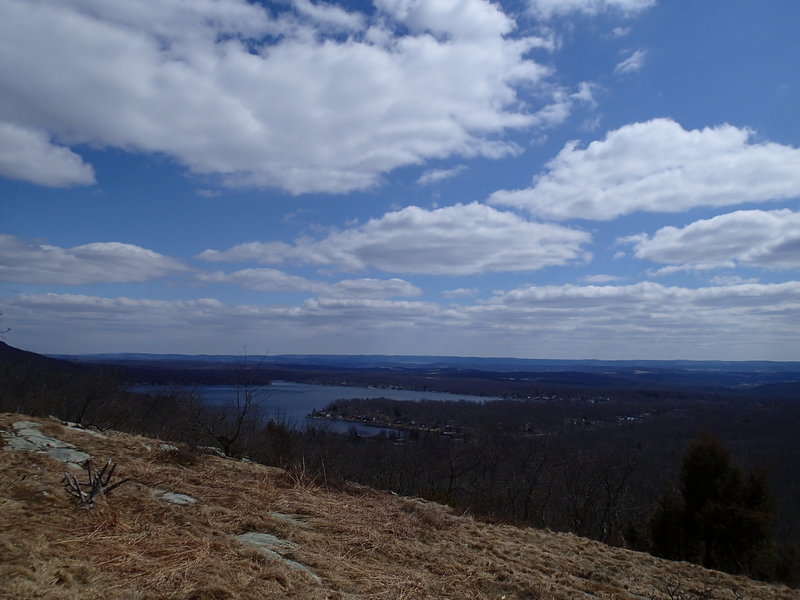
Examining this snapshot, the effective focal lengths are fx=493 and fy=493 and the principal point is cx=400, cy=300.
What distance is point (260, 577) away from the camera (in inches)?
193

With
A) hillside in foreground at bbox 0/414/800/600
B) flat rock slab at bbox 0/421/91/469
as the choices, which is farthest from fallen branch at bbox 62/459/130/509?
flat rock slab at bbox 0/421/91/469

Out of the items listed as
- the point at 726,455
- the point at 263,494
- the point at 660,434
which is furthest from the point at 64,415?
the point at 660,434

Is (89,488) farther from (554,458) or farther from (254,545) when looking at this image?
(554,458)

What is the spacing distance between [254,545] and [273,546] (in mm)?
249

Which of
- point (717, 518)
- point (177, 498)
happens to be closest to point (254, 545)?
point (177, 498)

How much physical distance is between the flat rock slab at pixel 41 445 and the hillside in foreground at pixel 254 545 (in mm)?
35

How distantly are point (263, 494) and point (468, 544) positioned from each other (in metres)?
3.48

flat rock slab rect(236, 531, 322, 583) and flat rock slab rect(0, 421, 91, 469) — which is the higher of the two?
flat rock slab rect(0, 421, 91, 469)

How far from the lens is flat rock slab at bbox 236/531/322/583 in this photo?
5.41 m

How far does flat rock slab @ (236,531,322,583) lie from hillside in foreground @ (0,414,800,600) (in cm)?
3

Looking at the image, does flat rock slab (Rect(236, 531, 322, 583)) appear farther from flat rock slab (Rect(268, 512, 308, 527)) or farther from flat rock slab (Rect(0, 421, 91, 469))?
flat rock slab (Rect(0, 421, 91, 469))

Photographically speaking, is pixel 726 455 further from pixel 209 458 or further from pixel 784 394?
pixel 784 394

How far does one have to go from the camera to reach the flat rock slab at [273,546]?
541 centimetres

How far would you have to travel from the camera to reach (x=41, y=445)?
853cm
